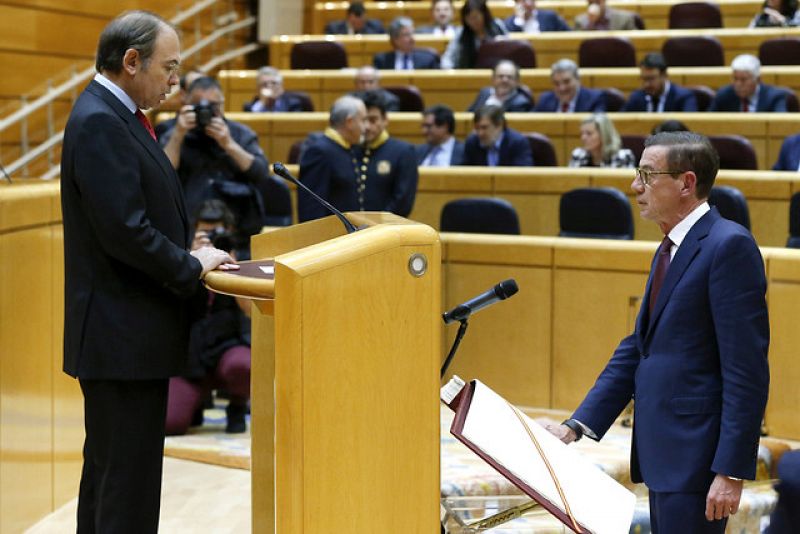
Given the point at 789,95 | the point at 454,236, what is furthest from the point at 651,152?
the point at 789,95

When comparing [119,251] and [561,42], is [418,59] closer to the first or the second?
[561,42]

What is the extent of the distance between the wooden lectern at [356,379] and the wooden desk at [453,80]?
555 centimetres

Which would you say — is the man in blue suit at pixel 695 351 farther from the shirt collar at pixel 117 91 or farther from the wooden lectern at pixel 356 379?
the shirt collar at pixel 117 91

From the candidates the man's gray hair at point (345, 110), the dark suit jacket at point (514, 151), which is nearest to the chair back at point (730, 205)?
the man's gray hair at point (345, 110)

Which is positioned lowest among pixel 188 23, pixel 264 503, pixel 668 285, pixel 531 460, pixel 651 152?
pixel 264 503

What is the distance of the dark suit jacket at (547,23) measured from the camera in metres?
8.46

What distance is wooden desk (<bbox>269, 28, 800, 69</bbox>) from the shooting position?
7664mm

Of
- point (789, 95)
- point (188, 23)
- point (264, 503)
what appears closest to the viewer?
point (264, 503)

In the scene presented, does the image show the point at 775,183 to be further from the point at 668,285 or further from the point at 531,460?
the point at 531,460

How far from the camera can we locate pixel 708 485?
197cm

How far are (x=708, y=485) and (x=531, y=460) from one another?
1.21ft

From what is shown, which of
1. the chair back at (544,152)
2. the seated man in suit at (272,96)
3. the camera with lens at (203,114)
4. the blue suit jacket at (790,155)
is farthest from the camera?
the seated man in suit at (272,96)

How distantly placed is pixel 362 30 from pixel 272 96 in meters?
2.11

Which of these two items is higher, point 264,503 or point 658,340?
point 658,340
